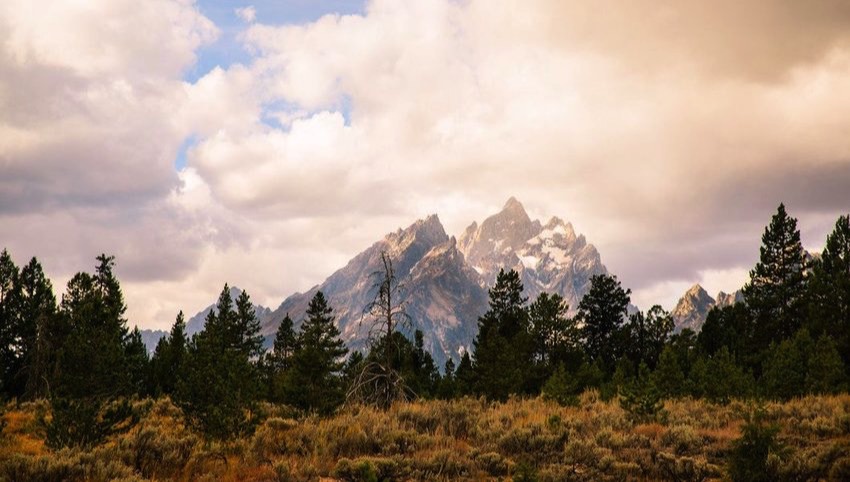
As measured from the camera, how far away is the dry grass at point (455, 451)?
973 centimetres

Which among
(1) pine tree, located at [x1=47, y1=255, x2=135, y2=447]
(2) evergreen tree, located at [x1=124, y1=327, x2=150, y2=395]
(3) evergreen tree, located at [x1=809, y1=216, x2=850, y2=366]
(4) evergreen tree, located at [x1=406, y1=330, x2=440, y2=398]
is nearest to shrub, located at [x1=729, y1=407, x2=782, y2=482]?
(1) pine tree, located at [x1=47, y1=255, x2=135, y2=447]

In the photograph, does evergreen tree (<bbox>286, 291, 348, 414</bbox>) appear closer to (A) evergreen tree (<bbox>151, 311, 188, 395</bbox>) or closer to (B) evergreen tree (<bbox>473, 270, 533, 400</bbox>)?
(B) evergreen tree (<bbox>473, 270, 533, 400</bbox>)

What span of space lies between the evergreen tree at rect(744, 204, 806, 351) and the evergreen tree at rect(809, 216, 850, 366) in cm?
641

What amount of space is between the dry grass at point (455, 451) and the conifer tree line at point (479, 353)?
1.29 meters

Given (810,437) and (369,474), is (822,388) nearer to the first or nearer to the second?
(810,437)

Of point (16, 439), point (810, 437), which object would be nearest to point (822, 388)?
point (810, 437)

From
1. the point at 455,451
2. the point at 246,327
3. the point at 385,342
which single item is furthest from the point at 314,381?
the point at 246,327

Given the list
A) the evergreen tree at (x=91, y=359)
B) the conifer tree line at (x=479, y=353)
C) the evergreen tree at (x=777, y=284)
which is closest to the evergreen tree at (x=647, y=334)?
the conifer tree line at (x=479, y=353)

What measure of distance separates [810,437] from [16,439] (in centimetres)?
2191

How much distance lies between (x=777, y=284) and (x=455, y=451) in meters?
42.8

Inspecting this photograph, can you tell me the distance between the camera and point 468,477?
33.5 ft

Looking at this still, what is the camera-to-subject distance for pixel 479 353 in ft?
108

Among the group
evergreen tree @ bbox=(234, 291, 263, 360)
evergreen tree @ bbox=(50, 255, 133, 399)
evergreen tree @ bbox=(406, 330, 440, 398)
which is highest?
evergreen tree @ bbox=(234, 291, 263, 360)

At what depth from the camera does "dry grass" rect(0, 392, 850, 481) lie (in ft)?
31.9
